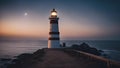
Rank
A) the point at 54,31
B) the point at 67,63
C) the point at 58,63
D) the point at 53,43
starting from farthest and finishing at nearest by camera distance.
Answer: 1. the point at 53,43
2. the point at 54,31
3. the point at 58,63
4. the point at 67,63

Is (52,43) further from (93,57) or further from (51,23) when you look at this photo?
(93,57)

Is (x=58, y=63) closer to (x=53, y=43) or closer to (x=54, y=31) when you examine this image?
(x=54, y=31)

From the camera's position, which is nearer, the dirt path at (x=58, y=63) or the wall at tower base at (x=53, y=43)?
the dirt path at (x=58, y=63)

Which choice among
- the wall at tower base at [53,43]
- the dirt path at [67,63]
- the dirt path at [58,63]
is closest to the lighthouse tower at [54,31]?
the wall at tower base at [53,43]

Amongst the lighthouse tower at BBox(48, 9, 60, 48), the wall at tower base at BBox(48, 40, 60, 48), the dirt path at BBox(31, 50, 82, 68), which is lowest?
the dirt path at BBox(31, 50, 82, 68)

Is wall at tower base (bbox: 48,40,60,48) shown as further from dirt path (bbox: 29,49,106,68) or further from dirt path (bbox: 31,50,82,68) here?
dirt path (bbox: 29,49,106,68)

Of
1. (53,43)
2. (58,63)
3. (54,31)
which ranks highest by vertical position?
(54,31)

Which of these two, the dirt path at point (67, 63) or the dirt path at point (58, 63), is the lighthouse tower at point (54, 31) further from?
the dirt path at point (67, 63)

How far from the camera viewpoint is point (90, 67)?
11.0 metres

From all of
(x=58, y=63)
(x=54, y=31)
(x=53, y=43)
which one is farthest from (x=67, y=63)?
(x=53, y=43)

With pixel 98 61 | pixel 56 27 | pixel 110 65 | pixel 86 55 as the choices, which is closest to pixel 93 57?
pixel 98 61

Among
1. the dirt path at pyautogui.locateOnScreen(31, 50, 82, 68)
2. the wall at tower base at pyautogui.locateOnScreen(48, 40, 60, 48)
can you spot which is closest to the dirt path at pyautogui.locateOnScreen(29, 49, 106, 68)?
the dirt path at pyautogui.locateOnScreen(31, 50, 82, 68)

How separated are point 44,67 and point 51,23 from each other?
49.4ft

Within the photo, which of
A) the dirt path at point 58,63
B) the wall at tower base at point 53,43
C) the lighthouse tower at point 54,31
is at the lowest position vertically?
the dirt path at point 58,63
